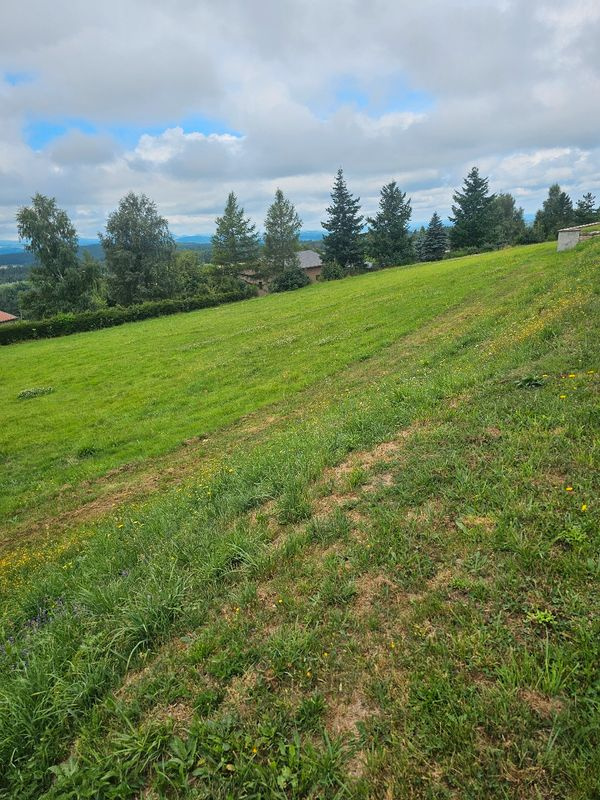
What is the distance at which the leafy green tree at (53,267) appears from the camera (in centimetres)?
4862

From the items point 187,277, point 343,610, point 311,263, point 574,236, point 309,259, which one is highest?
point 309,259

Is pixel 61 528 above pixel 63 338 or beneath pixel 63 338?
beneath

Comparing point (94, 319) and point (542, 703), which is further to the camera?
point (94, 319)

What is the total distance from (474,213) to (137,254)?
47689mm

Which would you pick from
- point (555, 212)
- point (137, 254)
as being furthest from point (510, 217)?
point (137, 254)

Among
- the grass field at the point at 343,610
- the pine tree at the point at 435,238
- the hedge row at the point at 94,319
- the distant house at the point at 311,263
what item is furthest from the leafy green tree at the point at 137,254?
the grass field at the point at 343,610

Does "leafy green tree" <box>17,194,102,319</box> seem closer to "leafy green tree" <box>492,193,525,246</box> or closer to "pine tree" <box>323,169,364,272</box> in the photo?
"pine tree" <box>323,169,364,272</box>

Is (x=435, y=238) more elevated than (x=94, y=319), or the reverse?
(x=435, y=238)

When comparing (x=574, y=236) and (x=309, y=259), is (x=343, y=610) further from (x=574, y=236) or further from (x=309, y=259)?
(x=309, y=259)

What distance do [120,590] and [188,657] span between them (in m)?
1.42

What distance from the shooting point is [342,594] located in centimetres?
362

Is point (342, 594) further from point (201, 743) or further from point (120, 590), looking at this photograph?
point (120, 590)

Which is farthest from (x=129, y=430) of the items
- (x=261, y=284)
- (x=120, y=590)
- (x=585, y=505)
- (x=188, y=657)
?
(x=261, y=284)

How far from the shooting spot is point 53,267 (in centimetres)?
5019
